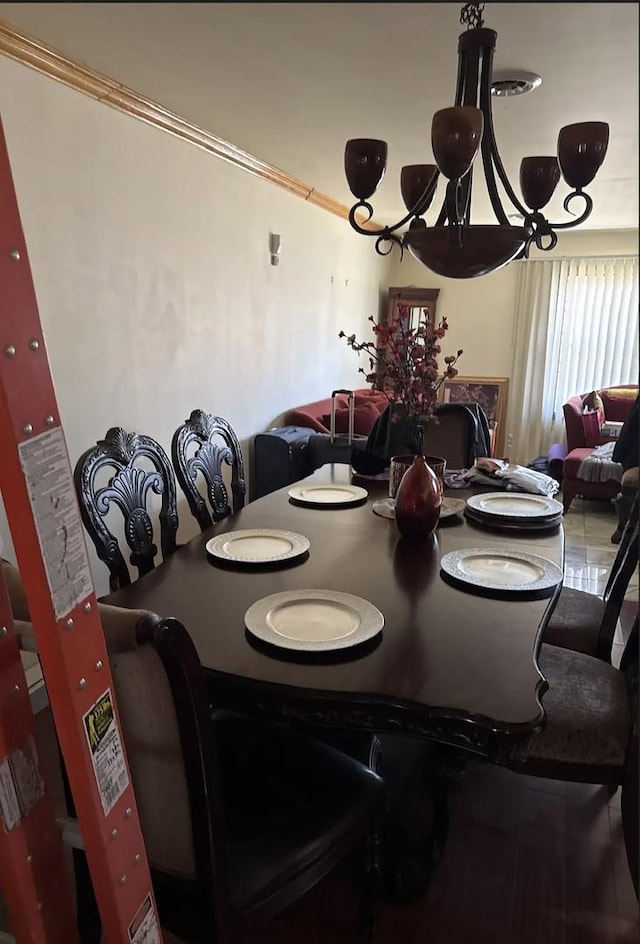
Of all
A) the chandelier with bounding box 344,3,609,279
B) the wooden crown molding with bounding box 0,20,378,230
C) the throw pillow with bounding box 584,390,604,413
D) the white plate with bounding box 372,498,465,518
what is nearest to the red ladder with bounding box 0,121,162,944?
the chandelier with bounding box 344,3,609,279

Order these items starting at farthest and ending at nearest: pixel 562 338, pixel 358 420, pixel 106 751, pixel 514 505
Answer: pixel 562 338 → pixel 358 420 → pixel 514 505 → pixel 106 751

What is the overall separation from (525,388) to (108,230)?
5122 mm

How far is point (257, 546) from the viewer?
70.6 inches

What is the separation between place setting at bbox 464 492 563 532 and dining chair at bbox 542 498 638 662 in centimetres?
22

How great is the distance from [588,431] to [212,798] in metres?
5.34

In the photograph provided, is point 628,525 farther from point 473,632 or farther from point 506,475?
point 473,632

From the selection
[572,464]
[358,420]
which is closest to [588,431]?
[572,464]

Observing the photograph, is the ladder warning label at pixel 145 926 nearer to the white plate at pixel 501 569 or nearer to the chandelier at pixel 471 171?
the white plate at pixel 501 569

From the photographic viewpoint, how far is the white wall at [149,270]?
8.16 feet

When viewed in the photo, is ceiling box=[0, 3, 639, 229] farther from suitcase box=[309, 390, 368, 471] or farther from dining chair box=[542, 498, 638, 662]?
suitcase box=[309, 390, 368, 471]

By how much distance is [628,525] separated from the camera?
2.03 metres

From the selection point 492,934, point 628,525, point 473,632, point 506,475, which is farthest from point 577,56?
point 492,934

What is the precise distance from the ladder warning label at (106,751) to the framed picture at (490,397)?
6.30 metres

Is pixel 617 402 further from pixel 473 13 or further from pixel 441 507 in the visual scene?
pixel 473 13
